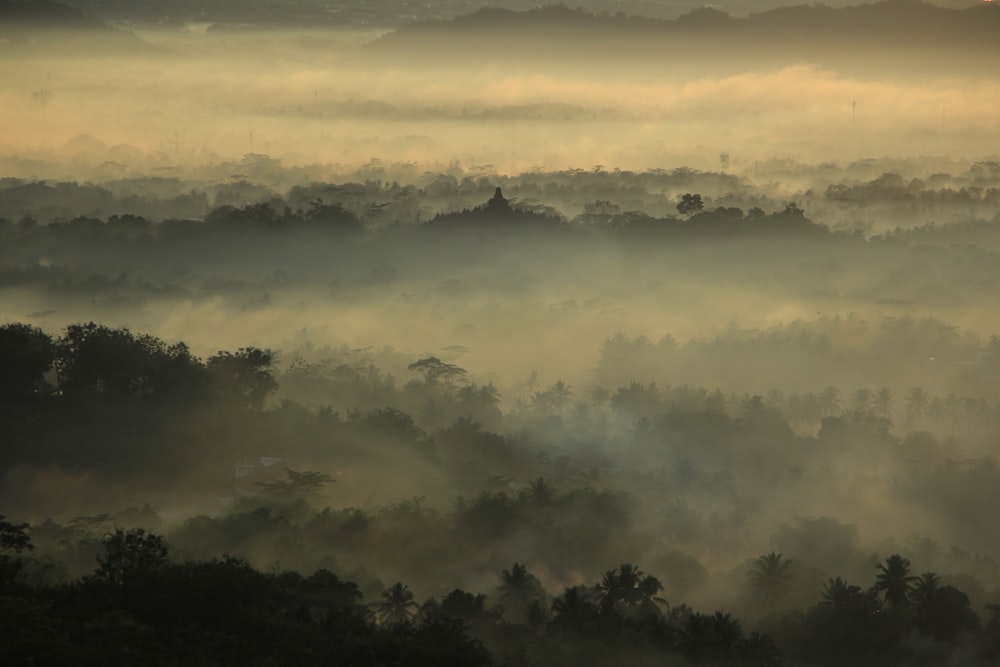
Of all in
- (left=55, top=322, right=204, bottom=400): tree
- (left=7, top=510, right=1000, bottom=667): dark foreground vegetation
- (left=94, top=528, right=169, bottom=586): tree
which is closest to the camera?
(left=7, top=510, right=1000, bottom=667): dark foreground vegetation

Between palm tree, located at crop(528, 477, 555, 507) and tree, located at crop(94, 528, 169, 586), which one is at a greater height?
tree, located at crop(94, 528, 169, 586)

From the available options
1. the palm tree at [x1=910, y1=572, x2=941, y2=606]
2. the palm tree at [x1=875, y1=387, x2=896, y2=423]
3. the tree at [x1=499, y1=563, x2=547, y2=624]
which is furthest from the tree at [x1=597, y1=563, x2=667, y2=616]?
the palm tree at [x1=875, y1=387, x2=896, y2=423]

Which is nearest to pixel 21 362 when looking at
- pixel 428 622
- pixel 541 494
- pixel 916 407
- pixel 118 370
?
pixel 118 370

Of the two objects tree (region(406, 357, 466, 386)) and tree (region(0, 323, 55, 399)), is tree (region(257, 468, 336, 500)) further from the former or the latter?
tree (region(406, 357, 466, 386))

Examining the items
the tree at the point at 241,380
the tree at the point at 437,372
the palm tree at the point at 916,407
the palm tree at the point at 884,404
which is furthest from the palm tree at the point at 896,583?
the tree at the point at 437,372

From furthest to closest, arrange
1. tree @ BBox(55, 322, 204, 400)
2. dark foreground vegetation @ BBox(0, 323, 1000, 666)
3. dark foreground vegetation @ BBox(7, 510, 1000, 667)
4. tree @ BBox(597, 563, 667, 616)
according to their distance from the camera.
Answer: tree @ BBox(55, 322, 204, 400) → tree @ BBox(597, 563, 667, 616) → dark foreground vegetation @ BBox(0, 323, 1000, 666) → dark foreground vegetation @ BBox(7, 510, 1000, 667)

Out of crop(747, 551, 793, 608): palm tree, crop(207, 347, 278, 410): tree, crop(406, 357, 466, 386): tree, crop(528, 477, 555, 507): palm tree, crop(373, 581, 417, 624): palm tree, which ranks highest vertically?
crop(207, 347, 278, 410): tree
